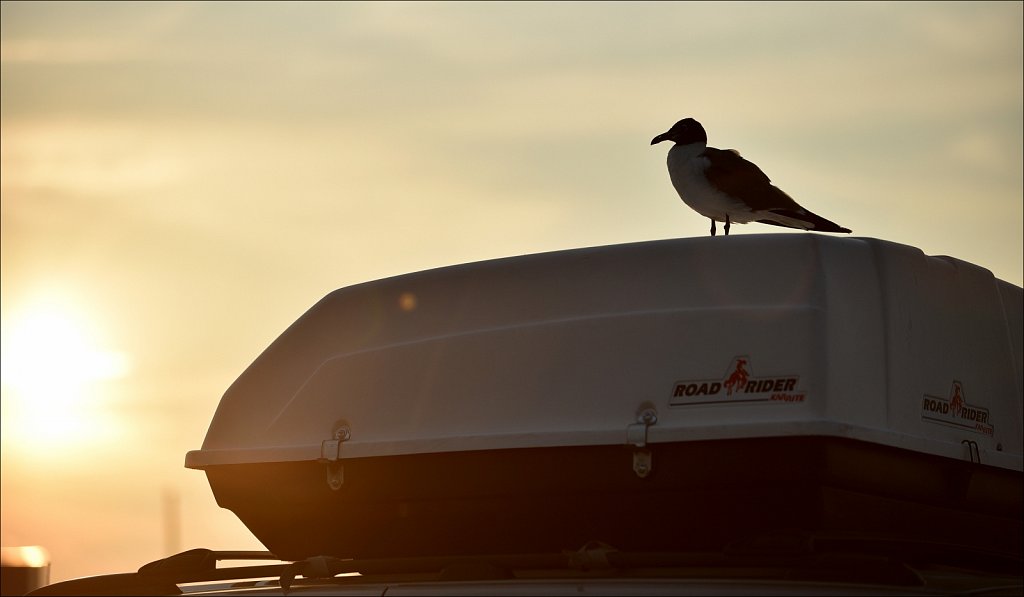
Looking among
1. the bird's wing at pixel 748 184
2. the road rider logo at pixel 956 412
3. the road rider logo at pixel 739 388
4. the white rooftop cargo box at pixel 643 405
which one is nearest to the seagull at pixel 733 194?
the bird's wing at pixel 748 184

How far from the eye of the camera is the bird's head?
7.75 m

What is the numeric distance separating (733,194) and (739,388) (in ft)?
8.02

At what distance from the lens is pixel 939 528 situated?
5.34 metres

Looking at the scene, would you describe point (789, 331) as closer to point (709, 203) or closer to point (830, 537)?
point (830, 537)

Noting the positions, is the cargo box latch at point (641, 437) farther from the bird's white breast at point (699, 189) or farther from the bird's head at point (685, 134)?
the bird's head at point (685, 134)

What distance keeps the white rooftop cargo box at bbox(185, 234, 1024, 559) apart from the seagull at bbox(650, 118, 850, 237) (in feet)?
4.58

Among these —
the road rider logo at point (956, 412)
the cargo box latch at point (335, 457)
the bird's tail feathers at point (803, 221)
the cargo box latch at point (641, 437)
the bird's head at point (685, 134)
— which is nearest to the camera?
the cargo box latch at point (641, 437)

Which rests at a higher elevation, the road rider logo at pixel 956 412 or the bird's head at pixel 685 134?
the bird's head at pixel 685 134

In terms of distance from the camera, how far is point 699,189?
7246 mm

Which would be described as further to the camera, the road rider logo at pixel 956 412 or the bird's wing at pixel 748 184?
the bird's wing at pixel 748 184

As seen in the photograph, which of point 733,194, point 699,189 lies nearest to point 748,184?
point 733,194

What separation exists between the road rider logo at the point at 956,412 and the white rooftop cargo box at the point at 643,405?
10 millimetres

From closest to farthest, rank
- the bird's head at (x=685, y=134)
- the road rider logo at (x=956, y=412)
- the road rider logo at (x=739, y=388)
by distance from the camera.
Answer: the road rider logo at (x=739, y=388), the road rider logo at (x=956, y=412), the bird's head at (x=685, y=134)

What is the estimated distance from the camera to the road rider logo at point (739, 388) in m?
4.73
